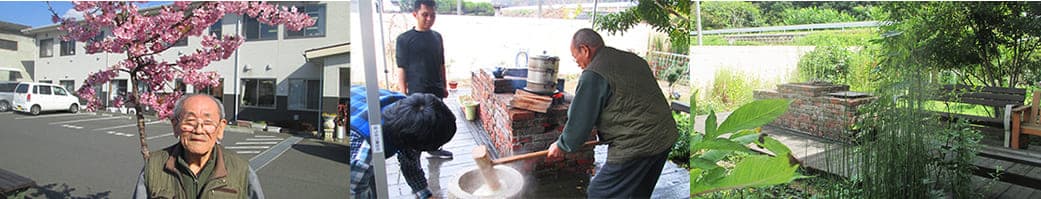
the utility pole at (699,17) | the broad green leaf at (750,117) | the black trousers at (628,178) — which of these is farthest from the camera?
the broad green leaf at (750,117)

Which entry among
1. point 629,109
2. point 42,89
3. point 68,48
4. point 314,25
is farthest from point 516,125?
point 42,89

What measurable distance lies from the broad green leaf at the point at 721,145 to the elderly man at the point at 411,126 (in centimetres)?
158

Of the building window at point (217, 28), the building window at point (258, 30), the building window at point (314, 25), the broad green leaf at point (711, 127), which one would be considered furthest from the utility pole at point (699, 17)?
the building window at point (217, 28)

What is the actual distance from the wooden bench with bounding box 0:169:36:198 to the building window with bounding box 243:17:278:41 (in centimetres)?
97

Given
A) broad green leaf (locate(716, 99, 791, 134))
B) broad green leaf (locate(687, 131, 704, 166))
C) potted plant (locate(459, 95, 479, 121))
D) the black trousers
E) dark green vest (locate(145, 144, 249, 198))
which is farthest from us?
broad green leaf (locate(716, 99, 791, 134))

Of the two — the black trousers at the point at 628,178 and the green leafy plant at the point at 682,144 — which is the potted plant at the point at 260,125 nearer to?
the black trousers at the point at 628,178

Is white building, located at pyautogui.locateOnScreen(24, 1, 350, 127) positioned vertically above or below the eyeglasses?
above

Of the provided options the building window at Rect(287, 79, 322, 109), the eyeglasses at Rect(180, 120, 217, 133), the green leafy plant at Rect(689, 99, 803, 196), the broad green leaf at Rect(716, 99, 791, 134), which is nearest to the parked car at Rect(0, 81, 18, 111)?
the eyeglasses at Rect(180, 120, 217, 133)

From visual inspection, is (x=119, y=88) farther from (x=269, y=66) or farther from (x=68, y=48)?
(x=269, y=66)

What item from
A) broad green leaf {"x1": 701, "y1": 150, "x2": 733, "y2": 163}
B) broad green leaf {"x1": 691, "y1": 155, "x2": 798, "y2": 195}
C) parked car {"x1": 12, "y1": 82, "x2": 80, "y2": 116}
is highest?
parked car {"x1": 12, "y1": 82, "x2": 80, "y2": 116}

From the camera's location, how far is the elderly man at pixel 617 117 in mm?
2125

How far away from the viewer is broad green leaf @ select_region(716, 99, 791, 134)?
3.13 meters

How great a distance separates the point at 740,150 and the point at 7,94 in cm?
339

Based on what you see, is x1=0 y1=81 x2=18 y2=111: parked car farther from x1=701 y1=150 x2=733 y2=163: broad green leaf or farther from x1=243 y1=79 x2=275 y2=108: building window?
x1=701 y1=150 x2=733 y2=163: broad green leaf
